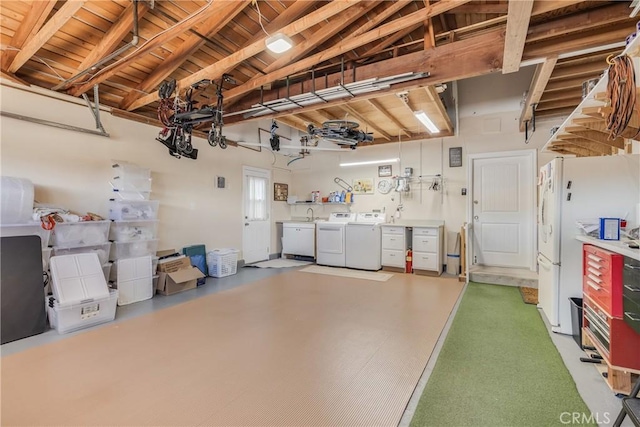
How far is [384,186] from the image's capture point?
6441mm

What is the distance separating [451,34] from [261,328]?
382 centimetres

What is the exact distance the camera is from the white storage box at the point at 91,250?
342 cm

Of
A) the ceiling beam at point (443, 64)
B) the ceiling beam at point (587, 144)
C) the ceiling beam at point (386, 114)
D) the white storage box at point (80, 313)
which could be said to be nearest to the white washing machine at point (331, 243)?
the ceiling beam at point (386, 114)

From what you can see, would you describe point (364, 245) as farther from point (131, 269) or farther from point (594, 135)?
point (131, 269)

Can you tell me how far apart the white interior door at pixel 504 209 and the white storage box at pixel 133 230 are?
568cm

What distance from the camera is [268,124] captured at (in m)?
6.84

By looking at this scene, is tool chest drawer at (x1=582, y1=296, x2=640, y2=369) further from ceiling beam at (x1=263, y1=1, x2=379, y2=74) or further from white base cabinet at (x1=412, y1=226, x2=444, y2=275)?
white base cabinet at (x1=412, y1=226, x2=444, y2=275)

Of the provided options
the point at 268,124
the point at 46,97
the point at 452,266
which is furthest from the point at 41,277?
the point at 452,266

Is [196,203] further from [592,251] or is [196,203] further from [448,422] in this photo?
[592,251]

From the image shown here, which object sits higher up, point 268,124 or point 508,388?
point 268,124

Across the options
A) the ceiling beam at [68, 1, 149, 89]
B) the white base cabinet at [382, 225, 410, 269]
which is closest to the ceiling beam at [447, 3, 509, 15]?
the ceiling beam at [68, 1, 149, 89]

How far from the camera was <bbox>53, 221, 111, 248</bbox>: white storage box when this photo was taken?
337 cm

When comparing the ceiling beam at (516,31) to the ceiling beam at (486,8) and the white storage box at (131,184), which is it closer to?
the ceiling beam at (486,8)

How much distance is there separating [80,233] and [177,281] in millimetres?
1371
